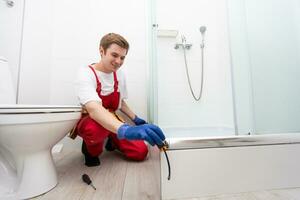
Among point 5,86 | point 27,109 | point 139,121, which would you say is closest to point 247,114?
point 139,121

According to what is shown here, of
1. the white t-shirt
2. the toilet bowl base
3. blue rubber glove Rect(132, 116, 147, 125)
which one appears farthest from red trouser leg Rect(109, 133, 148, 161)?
the toilet bowl base

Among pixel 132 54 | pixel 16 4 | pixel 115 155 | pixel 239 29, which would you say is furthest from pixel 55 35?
pixel 239 29

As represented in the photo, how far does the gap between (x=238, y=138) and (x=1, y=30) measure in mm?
1383

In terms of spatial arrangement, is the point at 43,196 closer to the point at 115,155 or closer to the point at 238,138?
the point at 115,155

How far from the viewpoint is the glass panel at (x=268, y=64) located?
0.74 m

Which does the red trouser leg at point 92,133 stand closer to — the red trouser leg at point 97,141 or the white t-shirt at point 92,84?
the red trouser leg at point 97,141

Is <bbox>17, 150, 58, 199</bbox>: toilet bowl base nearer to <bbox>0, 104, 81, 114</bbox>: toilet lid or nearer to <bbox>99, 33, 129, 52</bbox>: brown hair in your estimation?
<bbox>0, 104, 81, 114</bbox>: toilet lid

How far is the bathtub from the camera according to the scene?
0.57 metres

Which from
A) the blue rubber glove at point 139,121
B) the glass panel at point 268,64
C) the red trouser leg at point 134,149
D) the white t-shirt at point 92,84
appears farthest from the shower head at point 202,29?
the red trouser leg at point 134,149

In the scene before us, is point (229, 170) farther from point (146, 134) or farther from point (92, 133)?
point (92, 133)

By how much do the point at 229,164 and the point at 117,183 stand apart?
43 centimetres

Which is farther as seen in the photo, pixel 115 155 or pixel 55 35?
pixel 55 35

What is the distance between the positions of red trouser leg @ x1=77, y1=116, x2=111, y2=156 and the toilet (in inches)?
7.2

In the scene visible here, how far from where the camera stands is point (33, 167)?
0.65 meters
